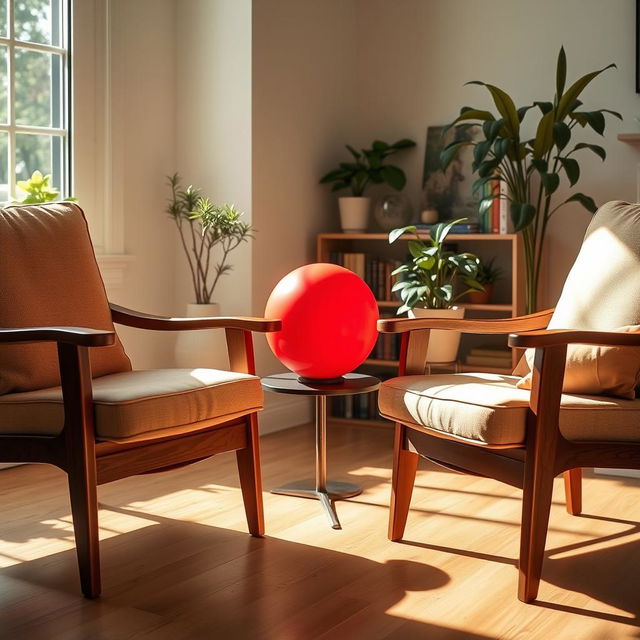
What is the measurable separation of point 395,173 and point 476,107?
50cm

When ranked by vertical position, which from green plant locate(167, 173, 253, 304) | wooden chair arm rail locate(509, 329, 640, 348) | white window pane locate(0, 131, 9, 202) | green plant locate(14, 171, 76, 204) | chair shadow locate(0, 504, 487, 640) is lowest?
chair shadow locate(0, 504, 487, 640)

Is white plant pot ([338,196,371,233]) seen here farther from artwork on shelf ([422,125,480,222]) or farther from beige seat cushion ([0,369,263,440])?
beige seat cushion ([0,369,263,440])

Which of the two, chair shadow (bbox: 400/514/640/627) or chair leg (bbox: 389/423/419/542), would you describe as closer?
chair shadow (bbox: 400/514/640/627)

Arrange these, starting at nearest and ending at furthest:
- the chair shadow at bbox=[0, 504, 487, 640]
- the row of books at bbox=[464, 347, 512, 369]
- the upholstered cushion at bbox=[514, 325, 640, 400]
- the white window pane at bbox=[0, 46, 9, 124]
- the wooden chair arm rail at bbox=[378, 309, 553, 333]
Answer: the chair shadow at bbox=[0, 504, 487, 640]
the upholstered cushion at bbox=[514, 325, 640, 400]
the wooden chair arm rail at bbox=[378, 309, 553, 333]
the white window pane at bbox=[0, 46, 9, 124]
the row of books at bbox=[464, 347, 512, 369]

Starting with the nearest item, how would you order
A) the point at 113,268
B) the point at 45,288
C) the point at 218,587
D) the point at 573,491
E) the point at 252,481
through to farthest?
the point at 218,587, the point at 45,288, the point at 252,481, the point at 573,491, the point at 113,268

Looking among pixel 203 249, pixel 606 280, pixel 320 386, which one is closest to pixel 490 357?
pixel 203 249

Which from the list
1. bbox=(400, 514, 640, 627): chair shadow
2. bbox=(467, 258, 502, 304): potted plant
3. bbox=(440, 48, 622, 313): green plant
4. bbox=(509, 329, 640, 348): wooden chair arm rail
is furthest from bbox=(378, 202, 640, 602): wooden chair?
bbox=(467, 258, 502, 304): potted plant

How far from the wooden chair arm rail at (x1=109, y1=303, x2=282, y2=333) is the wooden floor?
606 mm

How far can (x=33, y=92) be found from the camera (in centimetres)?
382

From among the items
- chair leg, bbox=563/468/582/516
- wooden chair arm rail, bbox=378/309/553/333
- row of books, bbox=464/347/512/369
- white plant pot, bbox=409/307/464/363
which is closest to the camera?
wooden chair arm rail, bbox=378/309/553/333

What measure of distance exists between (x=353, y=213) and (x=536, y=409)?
8.34 ft

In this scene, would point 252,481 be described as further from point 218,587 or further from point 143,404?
point 143,404

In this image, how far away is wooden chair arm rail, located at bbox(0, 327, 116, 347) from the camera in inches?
85.5

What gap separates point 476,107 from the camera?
4613mm
